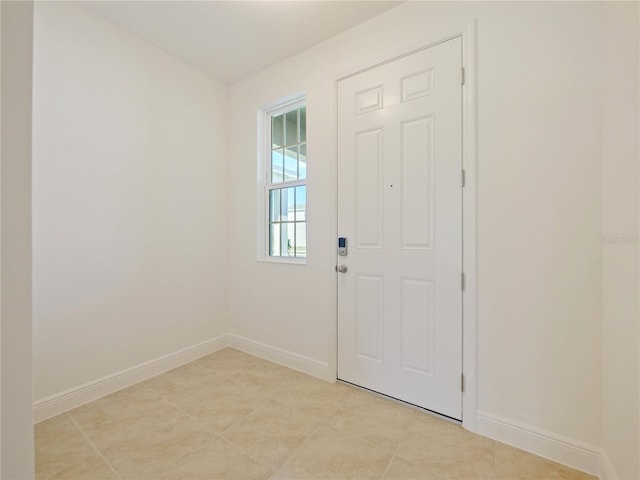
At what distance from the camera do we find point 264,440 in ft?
5.39

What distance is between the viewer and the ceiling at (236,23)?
2008 mm

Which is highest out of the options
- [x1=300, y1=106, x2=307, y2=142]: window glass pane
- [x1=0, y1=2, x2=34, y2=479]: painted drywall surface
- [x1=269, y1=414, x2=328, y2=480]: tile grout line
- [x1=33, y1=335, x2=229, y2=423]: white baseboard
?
[x1=300, y1=106, x2=307, y2=142]: window glass pane

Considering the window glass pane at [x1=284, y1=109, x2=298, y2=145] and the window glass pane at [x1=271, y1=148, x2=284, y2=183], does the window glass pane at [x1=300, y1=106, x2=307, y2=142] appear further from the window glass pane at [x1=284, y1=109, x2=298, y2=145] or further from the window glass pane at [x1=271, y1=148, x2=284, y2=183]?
the window glass pane at [x1=271, y1=148, x2=284, y2=183]

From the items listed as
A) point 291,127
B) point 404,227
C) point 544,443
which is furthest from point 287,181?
point 544,443

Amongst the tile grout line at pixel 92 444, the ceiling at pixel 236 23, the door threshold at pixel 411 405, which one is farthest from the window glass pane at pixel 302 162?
the tile grout line at pixel 92 444

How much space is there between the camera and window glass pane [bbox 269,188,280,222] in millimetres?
2844

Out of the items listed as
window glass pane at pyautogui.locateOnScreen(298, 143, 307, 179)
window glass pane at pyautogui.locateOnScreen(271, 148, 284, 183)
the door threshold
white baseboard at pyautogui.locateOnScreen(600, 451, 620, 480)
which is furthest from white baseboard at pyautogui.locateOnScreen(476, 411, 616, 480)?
window glass pane at pyautogui.locateOnScreen(271, 148, 284, 183)

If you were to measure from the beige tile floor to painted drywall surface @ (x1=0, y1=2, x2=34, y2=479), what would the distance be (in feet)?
3.90

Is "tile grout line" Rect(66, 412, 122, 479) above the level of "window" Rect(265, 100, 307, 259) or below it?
below

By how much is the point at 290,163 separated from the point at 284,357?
1.82m

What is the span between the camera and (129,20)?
2.15 metres

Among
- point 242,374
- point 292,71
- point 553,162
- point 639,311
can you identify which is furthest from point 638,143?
point 242,374

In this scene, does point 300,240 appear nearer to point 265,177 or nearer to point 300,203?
point 300,203

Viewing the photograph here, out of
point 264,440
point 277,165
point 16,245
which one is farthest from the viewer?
point 277,165
